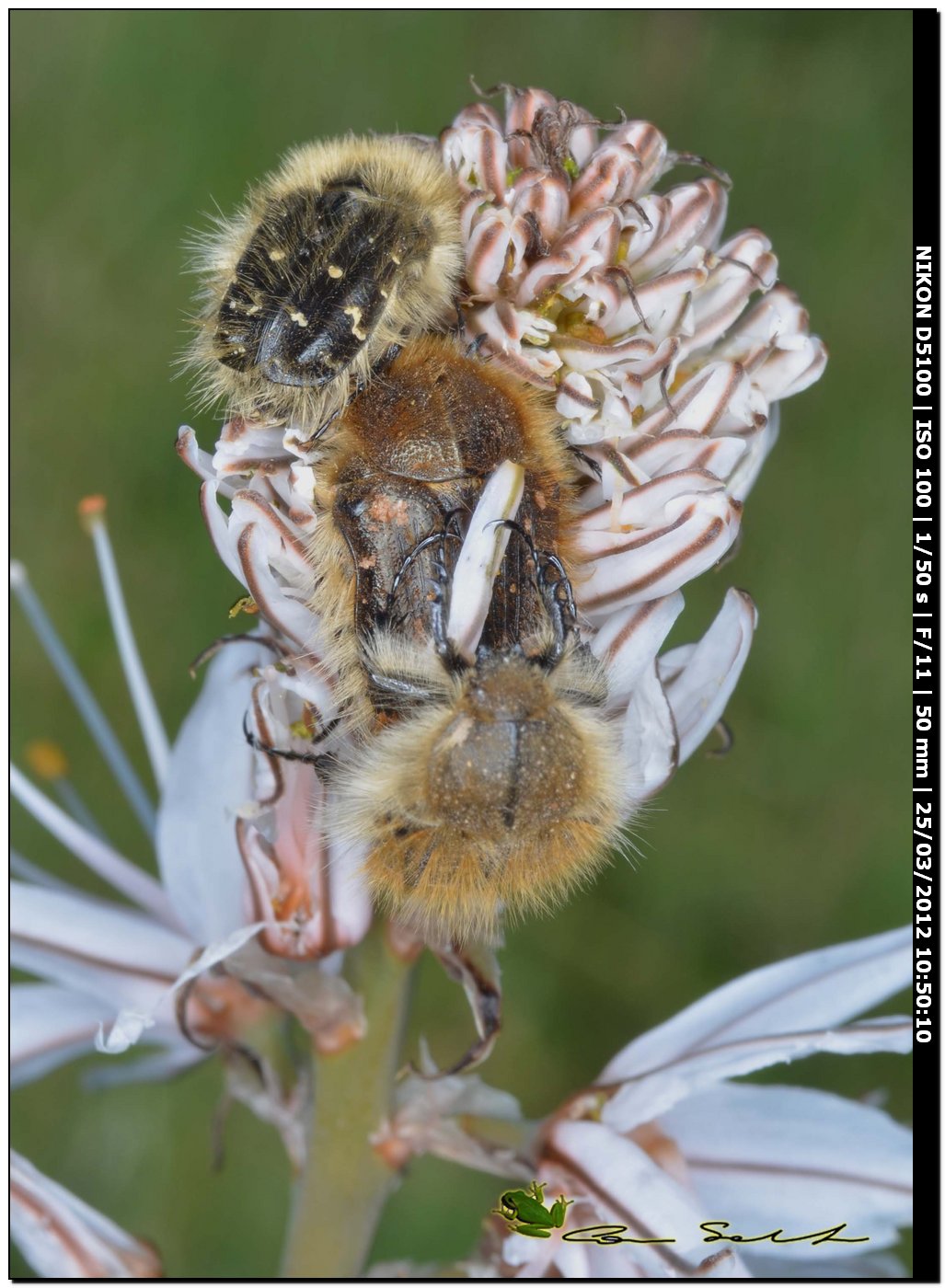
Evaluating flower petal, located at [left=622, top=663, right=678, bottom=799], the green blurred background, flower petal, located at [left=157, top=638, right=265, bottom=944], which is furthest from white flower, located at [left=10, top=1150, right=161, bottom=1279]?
the green blurred background

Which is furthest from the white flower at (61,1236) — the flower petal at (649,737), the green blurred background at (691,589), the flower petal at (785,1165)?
the green blurred background at (691,589)

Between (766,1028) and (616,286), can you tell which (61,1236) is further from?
(616,286)

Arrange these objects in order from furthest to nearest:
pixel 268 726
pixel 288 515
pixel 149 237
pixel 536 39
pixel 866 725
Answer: pixel 536 39, pixel 149 237, pixel 866 725, pixel 268 726, pixel 288 515

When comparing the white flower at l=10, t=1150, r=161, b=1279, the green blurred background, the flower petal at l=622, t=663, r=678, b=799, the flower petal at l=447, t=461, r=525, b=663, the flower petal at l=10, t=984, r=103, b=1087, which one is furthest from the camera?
the green blurred background

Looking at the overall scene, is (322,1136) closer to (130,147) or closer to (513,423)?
(513,423)

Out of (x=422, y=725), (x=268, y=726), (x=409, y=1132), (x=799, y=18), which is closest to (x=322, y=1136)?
(x=409, y=1132)

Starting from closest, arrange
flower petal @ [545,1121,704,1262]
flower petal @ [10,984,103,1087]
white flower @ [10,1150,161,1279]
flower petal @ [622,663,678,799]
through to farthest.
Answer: flower petal @ [622,663,678,799], flower petal @ [545,1121,704,1262], white flower @ [10,1150,161,1279], flower petal @ [10,984,103,1087]

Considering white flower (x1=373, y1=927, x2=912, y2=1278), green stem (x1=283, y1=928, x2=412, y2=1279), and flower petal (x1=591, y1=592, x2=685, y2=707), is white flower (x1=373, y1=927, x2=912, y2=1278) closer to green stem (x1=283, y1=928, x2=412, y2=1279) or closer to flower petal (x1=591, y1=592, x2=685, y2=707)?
green stem (x1=283, y1=928, x2=412, y2=1279)
